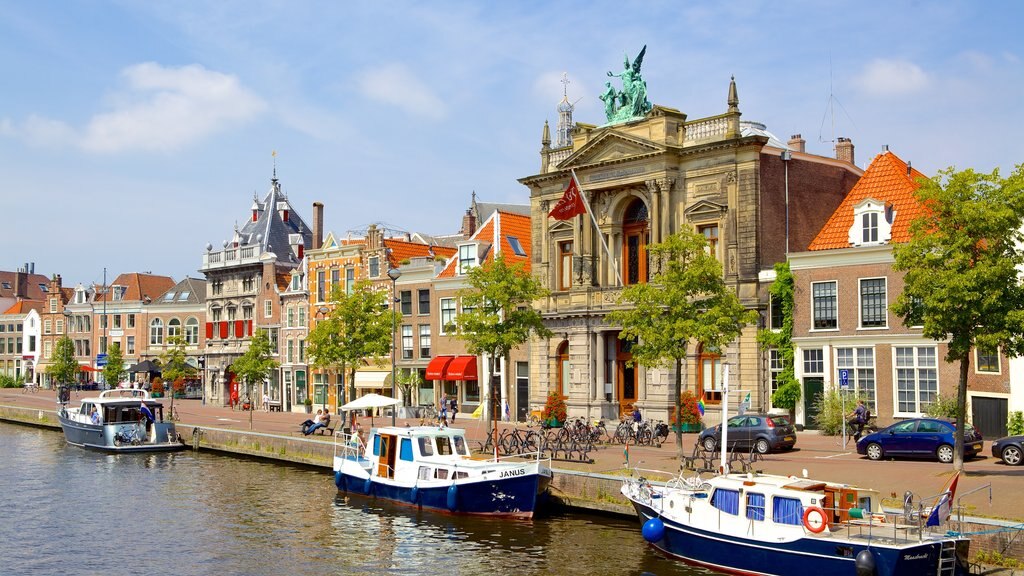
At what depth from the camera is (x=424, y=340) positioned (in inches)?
2505

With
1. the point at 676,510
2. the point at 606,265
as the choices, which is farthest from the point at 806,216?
the point at 676,510

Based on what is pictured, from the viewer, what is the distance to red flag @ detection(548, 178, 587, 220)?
5022cm

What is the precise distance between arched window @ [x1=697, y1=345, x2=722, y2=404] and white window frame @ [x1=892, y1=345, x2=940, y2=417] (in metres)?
7.99

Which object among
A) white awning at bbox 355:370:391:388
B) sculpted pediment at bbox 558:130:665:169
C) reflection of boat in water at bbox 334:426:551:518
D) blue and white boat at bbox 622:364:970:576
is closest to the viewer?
blue and white boat at bbox 622:364:970:576

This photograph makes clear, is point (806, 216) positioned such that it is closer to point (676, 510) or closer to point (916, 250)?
point (916, 250)

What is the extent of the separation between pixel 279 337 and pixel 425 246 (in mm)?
14716

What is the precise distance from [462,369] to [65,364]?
53.5 m

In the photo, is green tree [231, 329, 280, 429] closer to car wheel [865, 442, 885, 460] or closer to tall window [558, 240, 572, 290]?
tall window [558, 240, 572, 290]

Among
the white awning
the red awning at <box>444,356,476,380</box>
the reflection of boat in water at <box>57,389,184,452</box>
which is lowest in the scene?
the reflection of boat in water at <box>57,389,184,452</box>

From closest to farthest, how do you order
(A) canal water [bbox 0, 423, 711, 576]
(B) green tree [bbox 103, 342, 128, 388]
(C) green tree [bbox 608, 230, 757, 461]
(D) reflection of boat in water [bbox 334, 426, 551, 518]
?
(A) canal water [bbox 0, 423, 711, 576] < (D) reflection of boat in water [bbox 334, 426, 551, 518] < (C) green tree [bbox 608, 230, 757, 461] < (B) green tree [bbox 103, 342, 128, 388]

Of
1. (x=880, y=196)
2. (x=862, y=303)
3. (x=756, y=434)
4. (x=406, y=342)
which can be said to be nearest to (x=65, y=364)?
(x=406, y=342)

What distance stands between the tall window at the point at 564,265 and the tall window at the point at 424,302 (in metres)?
11.3

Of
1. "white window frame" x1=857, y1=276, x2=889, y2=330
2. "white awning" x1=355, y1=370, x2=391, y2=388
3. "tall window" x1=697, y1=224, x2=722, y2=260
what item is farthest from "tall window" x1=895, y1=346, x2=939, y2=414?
"white awning" x1=355, y1=370, x2=391, y2=388

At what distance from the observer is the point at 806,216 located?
48906 millimetres
